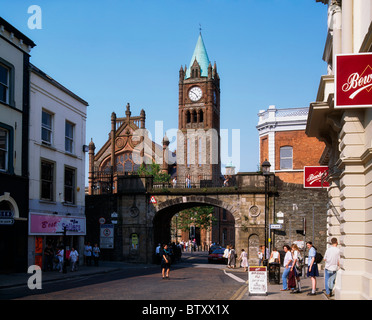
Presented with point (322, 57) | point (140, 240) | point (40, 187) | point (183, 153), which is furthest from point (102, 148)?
point (322, 57)

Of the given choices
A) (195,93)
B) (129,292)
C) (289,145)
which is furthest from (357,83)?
(195,93)

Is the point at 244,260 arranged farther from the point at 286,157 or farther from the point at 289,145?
the point at 289,145

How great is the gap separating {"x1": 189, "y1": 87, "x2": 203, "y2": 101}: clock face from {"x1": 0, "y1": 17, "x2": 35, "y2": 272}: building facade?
6017 centimetres

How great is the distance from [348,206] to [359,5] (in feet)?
18.5

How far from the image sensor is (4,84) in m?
25.2

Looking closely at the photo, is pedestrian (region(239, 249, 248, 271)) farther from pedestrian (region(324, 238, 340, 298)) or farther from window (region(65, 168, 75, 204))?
pedestrian (region(324, 238, 340, 298))

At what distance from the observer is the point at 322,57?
904 inches

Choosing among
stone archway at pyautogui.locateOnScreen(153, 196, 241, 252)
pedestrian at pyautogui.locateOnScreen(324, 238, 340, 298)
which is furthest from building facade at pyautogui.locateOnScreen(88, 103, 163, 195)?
pedestrian at pyautogui.locateOnScreen(324, 238, 340, 298)

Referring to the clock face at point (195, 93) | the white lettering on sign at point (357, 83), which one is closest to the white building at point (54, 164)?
the white lettering on sign at point (357, 83)

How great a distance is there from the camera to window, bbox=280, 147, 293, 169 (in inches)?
1649

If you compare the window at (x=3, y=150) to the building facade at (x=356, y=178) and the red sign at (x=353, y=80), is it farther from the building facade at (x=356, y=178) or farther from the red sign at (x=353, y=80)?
the red sign at (x=353, y=80)

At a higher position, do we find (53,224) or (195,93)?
(195,93)

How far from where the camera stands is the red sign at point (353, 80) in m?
12.2

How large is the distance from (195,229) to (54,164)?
2202 inches
